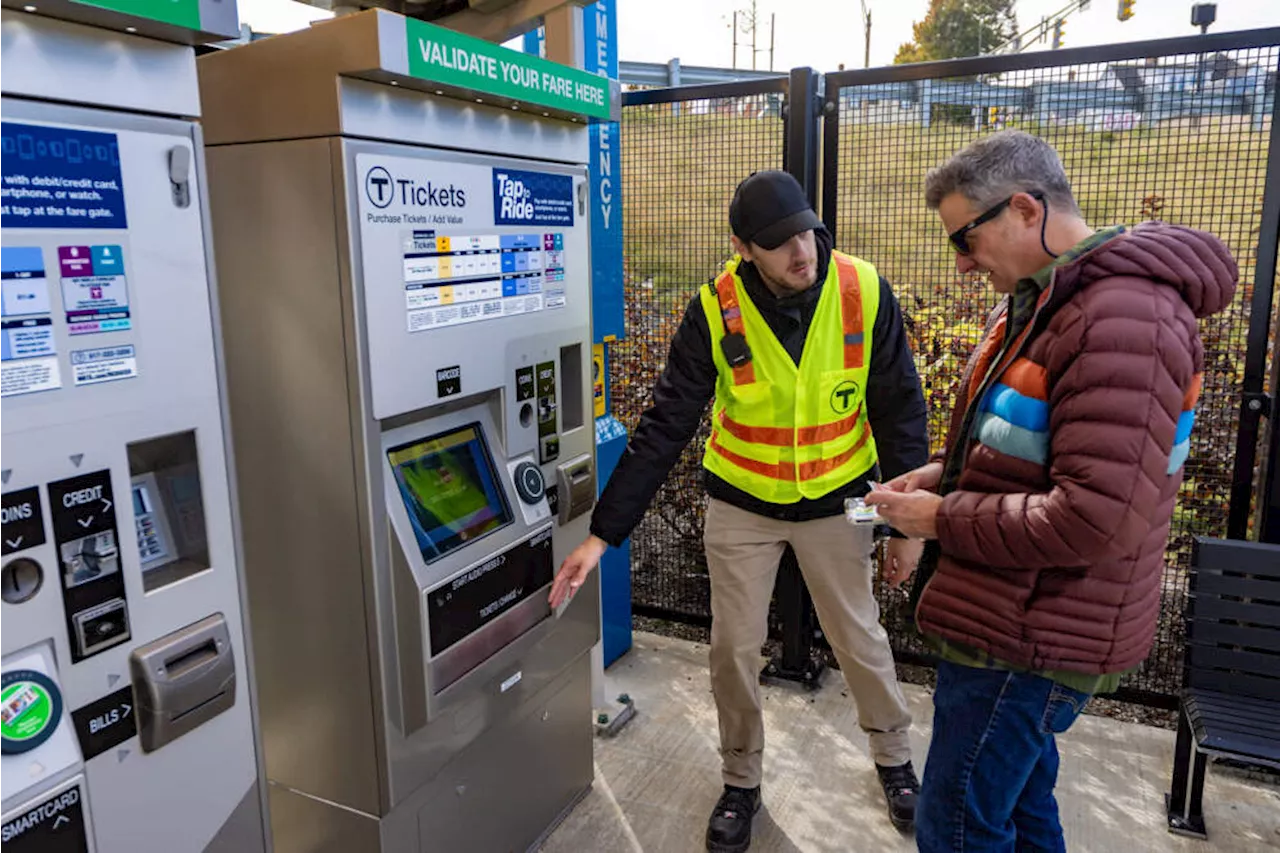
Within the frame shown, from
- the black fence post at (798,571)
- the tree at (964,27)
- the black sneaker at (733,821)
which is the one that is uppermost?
the tree at (964,27)

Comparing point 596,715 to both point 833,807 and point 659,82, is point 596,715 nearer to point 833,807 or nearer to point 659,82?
point 833,807

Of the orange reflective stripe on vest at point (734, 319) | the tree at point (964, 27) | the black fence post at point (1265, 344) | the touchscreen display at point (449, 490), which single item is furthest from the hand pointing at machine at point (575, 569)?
the tree at point (964, 27)

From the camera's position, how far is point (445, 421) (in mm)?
2373

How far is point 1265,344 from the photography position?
10.5 ft

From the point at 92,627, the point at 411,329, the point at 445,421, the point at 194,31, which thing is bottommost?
the point at 92,627

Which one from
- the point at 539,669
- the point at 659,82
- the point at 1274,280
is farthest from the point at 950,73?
the point at 659,82

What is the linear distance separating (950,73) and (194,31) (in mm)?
2716

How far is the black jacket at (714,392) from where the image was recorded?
2.74m

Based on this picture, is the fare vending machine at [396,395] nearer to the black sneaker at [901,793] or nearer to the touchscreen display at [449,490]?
the touchscreen display at [449,490]

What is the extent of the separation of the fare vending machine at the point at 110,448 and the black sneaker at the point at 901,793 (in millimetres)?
2060

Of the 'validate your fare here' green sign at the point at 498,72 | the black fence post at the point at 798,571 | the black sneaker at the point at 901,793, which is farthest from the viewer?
the black fence post at the point at 798,571

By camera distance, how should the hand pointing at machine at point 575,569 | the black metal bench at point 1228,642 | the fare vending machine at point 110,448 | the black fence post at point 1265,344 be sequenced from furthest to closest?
the black fence post at point 1265,344
the black metal bench at point 1228,642
the hand pointing at machine at point 575,569
the fare vending machine at point 110,448

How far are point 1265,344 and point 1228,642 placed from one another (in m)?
1.02

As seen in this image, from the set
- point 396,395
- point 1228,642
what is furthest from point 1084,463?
point 1228,642
